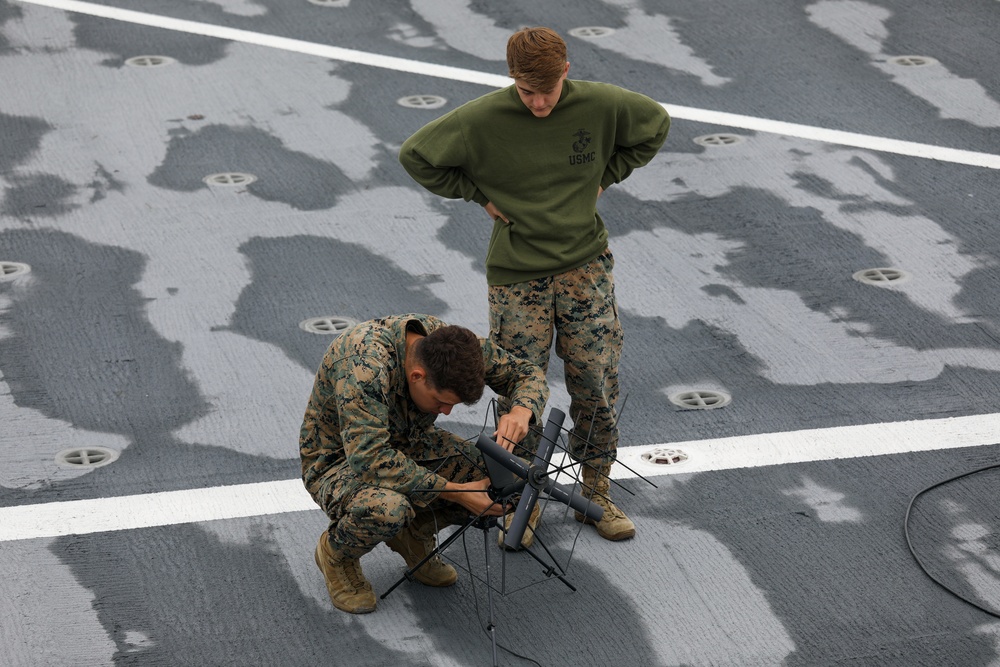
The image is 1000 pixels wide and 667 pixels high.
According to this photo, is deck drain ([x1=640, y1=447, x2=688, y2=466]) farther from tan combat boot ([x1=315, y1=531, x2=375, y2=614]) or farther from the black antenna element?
tan combat boot ([x1=315, y1=531, x2=375, y2=614])

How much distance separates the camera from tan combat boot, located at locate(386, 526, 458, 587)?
448 cm

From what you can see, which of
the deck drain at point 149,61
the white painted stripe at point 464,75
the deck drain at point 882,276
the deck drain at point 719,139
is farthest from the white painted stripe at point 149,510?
the deck drain at point 149,61

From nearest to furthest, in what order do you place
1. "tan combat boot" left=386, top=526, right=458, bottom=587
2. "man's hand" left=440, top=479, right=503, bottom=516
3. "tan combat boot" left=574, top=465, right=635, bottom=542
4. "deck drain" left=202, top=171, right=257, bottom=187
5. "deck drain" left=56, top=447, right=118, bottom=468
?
1. "man's hand" left=440, top=479, right=503, bottom=516
2. "tan combat boot" left=386, top=526, right=458, bottom=587
3. "tan combat boot" left=574, top=465, right=635, bottom=542
4. "deck drain" left=56, top=447, right=118, bottom=468
5. "deck drain" left=202, top=171, right=257, bottom=187

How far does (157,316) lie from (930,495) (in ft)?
12.0

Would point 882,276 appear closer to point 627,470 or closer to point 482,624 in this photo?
point 627,470

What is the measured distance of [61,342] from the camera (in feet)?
20.0

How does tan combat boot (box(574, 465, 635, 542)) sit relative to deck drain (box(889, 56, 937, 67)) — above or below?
below

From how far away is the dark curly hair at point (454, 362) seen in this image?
12.9 feet

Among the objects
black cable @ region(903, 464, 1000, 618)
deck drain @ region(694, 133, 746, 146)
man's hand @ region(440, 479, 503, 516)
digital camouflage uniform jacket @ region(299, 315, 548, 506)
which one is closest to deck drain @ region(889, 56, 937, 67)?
deck drain @ region(694, 133, 746, 146)

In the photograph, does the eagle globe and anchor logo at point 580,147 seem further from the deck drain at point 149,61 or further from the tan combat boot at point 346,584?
the deck drain at point 149,61

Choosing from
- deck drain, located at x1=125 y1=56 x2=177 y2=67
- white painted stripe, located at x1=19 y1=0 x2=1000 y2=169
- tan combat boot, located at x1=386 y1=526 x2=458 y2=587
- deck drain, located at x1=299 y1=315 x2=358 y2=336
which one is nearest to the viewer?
tan combat boot, located at x1=386 y1=526 x2=458 y2=587

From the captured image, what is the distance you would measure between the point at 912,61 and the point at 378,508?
268 inches

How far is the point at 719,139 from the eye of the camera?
830cm

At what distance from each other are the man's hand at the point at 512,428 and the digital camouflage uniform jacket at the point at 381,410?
4cm
